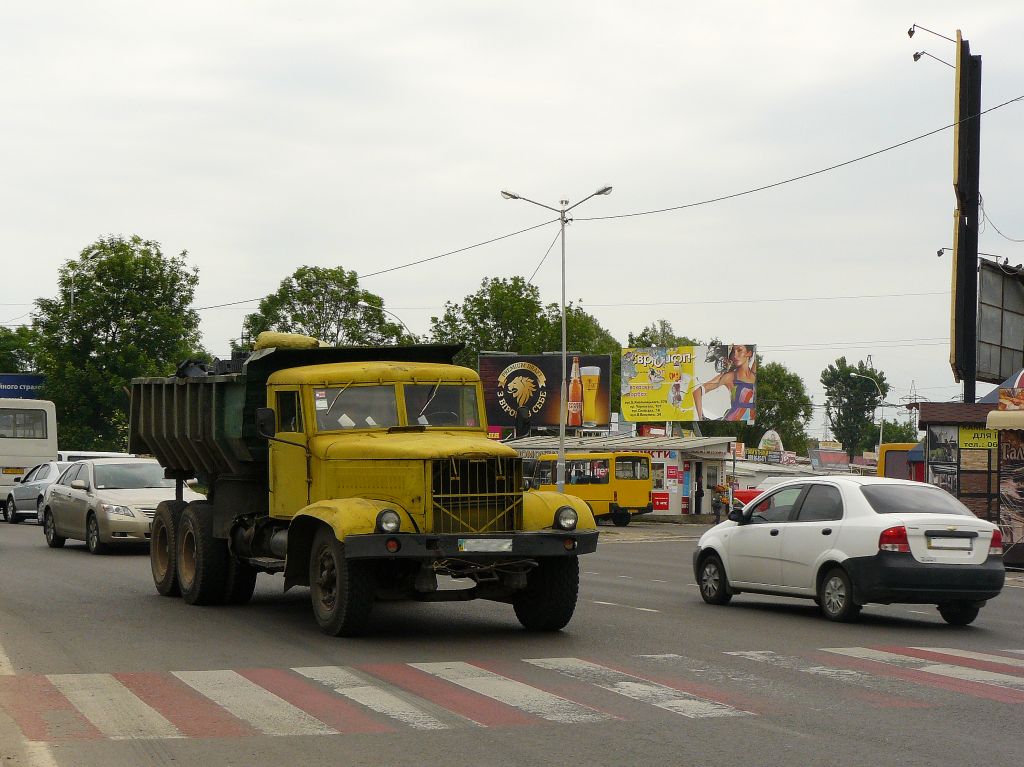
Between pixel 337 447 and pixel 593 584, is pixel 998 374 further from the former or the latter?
pixel 337 447

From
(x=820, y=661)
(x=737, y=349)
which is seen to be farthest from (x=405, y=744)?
(x=737, y=349)

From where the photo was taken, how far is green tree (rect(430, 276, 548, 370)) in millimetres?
90562

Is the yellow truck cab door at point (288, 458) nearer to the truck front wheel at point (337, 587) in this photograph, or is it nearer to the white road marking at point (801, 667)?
the truck front wheel at point (337, 587)

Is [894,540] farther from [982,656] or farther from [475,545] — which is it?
[475,545]

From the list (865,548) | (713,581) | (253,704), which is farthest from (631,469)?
(253,704)

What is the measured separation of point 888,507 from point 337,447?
19.5ft

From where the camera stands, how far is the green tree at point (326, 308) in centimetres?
7719

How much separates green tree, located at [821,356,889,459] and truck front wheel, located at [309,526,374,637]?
508ft

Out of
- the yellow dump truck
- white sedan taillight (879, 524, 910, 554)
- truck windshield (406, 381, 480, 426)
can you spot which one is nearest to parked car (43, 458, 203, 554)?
the yellow dump truck

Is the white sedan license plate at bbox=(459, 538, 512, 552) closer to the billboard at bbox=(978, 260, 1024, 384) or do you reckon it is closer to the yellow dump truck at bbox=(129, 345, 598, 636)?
the yellow dump truck at bbox=(129, 345, 598, 636)

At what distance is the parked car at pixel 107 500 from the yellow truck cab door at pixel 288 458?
379 inches

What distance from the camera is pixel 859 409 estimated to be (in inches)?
6476

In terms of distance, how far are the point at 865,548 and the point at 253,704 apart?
24.8ft

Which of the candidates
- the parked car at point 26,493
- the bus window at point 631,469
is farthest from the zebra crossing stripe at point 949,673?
the bus window at point 631,469
